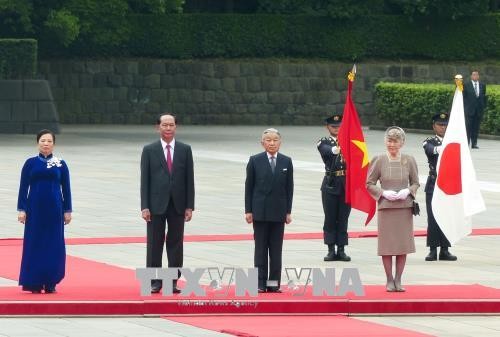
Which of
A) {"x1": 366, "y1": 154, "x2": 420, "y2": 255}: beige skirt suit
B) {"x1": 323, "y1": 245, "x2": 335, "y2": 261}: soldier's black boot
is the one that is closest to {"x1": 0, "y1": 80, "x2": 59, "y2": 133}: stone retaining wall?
{"x1": 323, "y1": 245, "x2": 335, "y2": 261}: soldier's black boot

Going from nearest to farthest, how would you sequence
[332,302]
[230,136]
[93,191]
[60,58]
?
[332,302] < [93,191] < [230,136] < [60,58]

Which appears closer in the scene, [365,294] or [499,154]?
[365,294]

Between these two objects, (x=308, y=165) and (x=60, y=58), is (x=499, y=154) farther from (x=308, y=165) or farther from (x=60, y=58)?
(x=60, y=58)

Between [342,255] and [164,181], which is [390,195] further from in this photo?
[342,255]

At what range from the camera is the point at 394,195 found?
14438mm

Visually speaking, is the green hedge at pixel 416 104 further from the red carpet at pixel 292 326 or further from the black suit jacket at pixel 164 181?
the red carpet at pixel 292 326

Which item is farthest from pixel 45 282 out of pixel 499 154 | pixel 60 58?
pixel 60 58

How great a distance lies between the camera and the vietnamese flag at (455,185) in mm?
15867

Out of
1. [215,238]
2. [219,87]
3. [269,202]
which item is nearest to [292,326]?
[269,202]

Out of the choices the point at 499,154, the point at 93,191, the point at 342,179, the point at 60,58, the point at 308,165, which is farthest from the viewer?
the point at 60,58

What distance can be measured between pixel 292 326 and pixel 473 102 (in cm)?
2460

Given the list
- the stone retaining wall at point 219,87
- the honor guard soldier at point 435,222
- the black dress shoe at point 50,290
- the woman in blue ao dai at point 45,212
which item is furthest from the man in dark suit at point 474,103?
the black dress shoe at point 50,290

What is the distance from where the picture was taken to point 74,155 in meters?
32.5

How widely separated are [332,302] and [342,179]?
12.4 ft
